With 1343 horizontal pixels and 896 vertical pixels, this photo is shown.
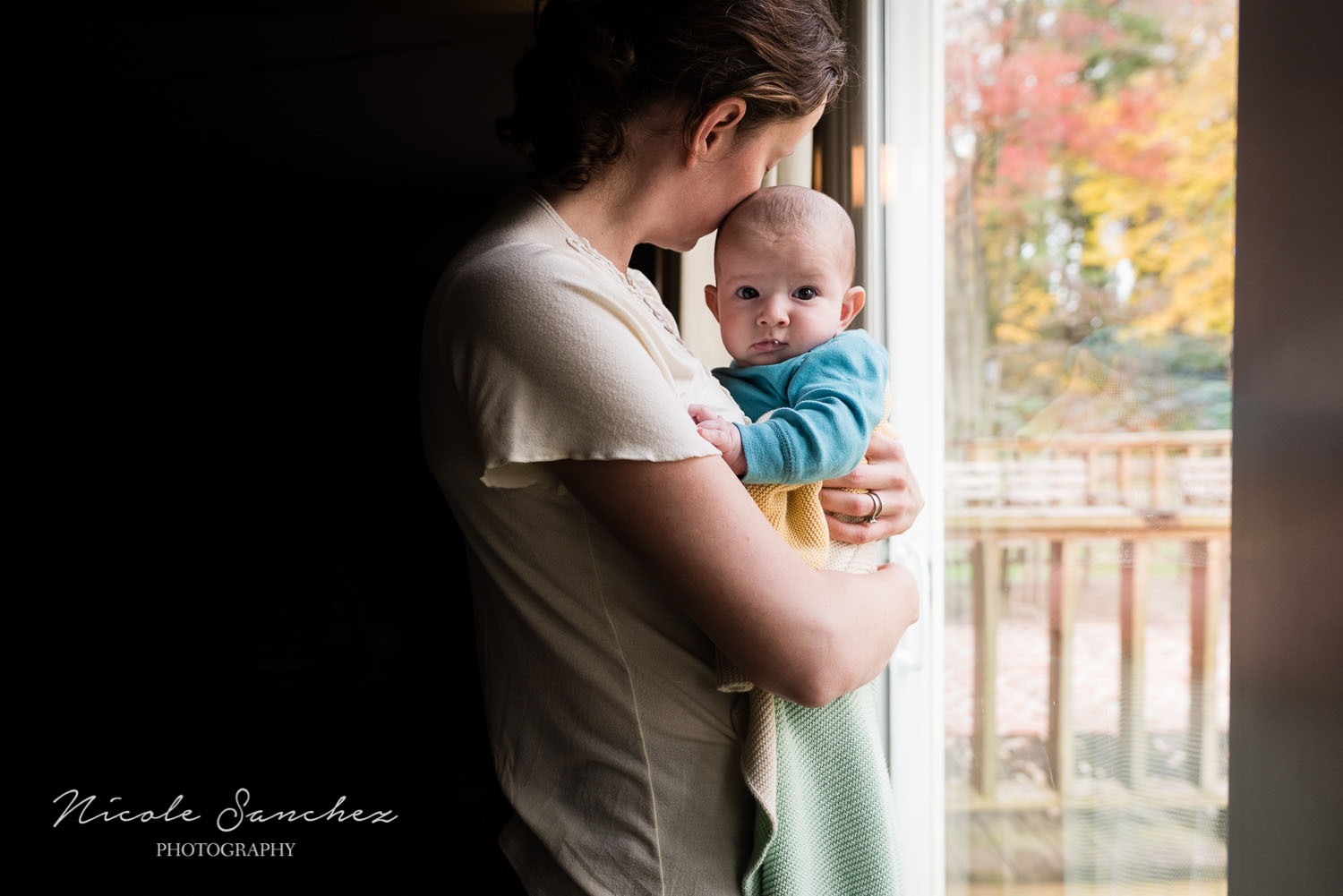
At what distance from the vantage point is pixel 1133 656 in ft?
3.37

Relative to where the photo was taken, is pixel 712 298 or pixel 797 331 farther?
A: pixel 712 298

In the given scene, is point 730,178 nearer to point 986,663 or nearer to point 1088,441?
point 1088,441

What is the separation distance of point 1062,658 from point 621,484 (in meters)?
0.85

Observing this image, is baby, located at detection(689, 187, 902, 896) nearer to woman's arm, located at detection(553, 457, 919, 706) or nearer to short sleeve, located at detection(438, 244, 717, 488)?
woman's arm, located at detection(553, 457, 919, 706)

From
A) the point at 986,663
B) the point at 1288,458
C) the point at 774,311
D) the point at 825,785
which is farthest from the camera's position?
the point at 986,663

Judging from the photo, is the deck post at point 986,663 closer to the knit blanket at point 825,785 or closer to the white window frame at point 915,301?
the white window frame at point 915,301

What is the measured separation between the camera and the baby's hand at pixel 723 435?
80 cm

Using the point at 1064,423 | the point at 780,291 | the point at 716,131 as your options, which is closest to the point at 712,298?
the point at 780,291

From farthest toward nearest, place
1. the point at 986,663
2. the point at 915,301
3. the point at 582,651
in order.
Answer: the point at 915,301
the point at 986,663
the point at 582,651

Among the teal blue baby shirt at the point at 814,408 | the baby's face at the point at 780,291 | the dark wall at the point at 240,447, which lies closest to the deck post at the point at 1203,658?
the teal blue baby shirt at the point at 814,408

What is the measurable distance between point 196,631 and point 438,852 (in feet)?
2.29

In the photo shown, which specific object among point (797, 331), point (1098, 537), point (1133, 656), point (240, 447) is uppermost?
point (797, 331)

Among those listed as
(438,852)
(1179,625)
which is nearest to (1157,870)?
(1179,625)

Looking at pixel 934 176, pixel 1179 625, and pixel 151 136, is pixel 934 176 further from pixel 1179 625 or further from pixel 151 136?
pixel 151 136
